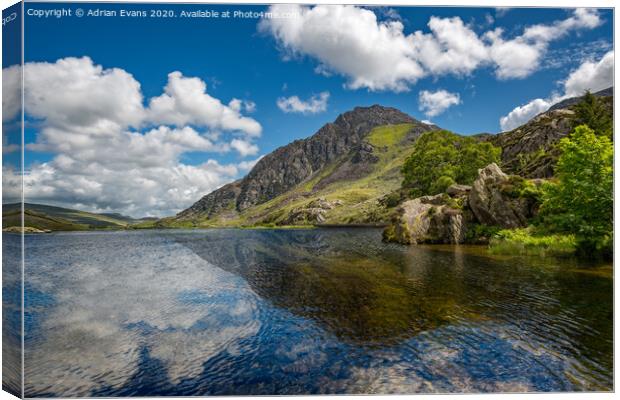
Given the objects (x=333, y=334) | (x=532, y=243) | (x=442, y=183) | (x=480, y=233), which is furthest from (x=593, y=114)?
(x=333, y=334)

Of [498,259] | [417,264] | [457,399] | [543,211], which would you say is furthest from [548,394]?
[543,211]

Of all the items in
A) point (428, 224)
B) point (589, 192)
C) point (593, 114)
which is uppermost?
point (593, 114)

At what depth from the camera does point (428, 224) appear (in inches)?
1853

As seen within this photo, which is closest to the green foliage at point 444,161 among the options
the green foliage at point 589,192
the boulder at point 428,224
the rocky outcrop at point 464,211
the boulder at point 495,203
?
the rocky outcrop at point 464,211

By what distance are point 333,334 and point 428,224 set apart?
38.2m

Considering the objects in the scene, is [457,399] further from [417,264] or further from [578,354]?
[417,264]

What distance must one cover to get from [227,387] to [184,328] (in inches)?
234

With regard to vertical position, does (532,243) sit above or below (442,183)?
below

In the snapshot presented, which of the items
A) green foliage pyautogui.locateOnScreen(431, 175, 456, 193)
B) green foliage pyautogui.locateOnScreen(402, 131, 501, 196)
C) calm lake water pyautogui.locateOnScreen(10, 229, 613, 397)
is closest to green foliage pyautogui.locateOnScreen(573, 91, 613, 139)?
green foliage pyautogui.locateOnScreen(402, 131, 501, 196)

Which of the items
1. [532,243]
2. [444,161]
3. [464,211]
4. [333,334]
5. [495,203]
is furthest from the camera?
[444,161]

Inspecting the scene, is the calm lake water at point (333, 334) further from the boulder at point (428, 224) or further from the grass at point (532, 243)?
the boulder at point (428, 224)

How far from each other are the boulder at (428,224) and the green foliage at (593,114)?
31261 mm

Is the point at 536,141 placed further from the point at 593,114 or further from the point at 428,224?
the point at 428,224

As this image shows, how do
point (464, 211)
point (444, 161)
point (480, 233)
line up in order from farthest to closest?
point (444, 161) → point (464, 211) → point (480, 233)
